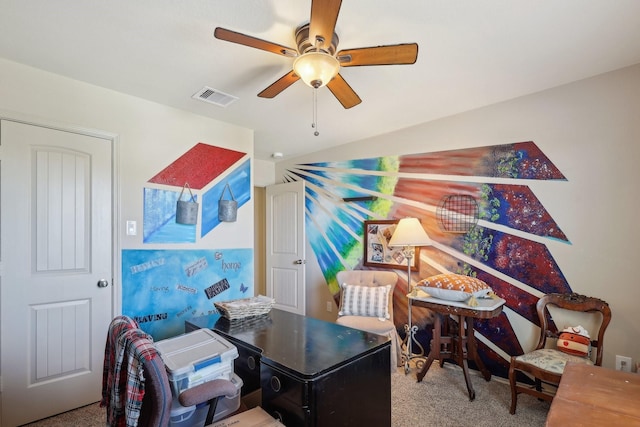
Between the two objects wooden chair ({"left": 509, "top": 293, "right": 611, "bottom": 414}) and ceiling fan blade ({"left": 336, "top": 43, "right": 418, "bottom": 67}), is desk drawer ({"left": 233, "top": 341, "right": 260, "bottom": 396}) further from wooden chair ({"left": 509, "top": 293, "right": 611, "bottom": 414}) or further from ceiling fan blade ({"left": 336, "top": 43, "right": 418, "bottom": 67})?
wooden chair ({"left": 509, "top": 293, "right": 611, "bottom": 414})

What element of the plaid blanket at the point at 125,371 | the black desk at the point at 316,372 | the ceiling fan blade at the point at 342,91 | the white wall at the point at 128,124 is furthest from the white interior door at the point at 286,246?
the plaid blanket at the point at 125,371

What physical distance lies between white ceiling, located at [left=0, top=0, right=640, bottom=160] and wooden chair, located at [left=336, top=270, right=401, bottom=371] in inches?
68.9

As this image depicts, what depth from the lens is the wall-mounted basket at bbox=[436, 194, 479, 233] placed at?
9.76ft

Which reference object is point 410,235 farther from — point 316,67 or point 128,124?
point 128,124

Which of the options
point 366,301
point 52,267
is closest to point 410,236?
point 366,301

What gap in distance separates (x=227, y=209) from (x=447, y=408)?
258 cm

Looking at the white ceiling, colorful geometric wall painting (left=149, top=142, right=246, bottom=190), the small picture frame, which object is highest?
the white ceiling

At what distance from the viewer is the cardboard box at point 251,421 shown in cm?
127

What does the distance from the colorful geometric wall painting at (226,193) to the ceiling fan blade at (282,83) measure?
4.61 feet

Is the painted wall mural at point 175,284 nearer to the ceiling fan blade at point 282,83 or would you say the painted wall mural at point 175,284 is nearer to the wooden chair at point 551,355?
the ceiling fan blade at point 282,83

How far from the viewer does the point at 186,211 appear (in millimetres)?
2898

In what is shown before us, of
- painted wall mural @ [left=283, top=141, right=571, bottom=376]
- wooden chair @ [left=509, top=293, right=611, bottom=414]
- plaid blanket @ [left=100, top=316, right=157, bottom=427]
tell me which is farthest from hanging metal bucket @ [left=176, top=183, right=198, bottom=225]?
wooden chair @ [left=509, top=293, right=611, bottom=414]

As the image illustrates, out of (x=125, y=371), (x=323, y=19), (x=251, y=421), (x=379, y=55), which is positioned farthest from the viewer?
(x=379, y=55)

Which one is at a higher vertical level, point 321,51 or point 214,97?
point 214,97
